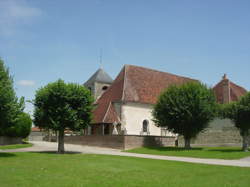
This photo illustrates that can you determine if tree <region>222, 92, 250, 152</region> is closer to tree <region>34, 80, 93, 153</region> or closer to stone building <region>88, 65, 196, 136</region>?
stone building <region>88, 65, 196, 136</region>

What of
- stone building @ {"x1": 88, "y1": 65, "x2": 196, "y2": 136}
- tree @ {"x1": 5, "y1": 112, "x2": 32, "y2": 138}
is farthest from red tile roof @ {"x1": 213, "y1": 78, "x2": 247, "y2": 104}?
tree @ {"x1": 5, "y1": 112, "x2": 32, "y2": 138}

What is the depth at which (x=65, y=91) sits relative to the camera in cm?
2306

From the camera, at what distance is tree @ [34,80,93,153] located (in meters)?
22.8

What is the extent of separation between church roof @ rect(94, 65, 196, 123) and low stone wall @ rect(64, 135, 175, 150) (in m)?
3.08

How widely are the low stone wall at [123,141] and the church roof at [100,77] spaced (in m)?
15.1

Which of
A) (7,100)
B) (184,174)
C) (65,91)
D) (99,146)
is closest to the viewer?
(184,174)

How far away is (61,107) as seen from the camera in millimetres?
22938

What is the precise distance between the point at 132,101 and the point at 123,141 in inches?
408

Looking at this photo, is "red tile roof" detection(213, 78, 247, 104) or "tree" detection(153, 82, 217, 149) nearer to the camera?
"tree" detection(153, 82, 217, 149)

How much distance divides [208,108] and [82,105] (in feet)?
43.1

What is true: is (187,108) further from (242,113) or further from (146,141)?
(146,141)

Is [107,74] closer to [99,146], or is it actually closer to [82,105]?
[99,146]

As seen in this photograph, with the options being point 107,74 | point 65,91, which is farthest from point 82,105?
point 107,74

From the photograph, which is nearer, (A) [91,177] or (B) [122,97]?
(A) [91,177]
